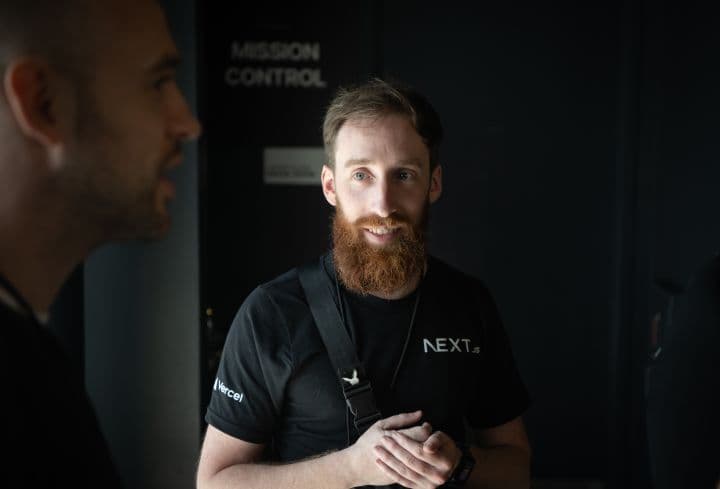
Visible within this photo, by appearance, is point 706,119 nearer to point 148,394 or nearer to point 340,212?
point 340,212

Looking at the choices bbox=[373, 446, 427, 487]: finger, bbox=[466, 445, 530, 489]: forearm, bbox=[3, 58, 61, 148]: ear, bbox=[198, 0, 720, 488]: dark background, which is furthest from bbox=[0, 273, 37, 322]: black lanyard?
bbox=[198, 0, 720, 488]: dark background

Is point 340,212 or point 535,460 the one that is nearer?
point 340,212

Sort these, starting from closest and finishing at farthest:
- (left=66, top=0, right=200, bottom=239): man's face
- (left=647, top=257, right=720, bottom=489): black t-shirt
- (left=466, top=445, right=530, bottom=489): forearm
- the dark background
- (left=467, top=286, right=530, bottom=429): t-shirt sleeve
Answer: (left=66, top=0, right=200, bottom=239): man's face
(left=647, top=257, right=720, bottom=489): black t-shirt
(left=466, top=445, right=530, bottom=489): forearm
(left=467, top=286, right=530, bottom=429): t-shirt sleeve
the dark background

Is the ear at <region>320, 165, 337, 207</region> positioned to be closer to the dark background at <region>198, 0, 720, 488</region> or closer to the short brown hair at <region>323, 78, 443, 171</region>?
the short brown hair at <region>323, 78, 443, 171</region>

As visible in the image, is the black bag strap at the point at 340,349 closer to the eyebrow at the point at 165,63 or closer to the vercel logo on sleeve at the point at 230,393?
the vercel logo on sleeve at the point at 230,393

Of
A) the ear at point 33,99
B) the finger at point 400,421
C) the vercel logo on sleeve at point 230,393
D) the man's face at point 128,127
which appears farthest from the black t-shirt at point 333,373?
the ear at point 33,99

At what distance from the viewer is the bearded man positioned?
1440 mm

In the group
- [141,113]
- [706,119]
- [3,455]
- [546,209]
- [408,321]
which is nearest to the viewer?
[3,455]

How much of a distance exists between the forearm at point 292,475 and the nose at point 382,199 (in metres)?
0.55

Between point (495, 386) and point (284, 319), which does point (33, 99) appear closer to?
point (284, 319)

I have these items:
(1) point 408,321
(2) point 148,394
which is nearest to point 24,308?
(1) point 408,321

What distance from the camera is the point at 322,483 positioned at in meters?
1.41

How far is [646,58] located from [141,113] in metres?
2.97

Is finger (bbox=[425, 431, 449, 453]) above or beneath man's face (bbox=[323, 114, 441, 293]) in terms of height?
beneath
